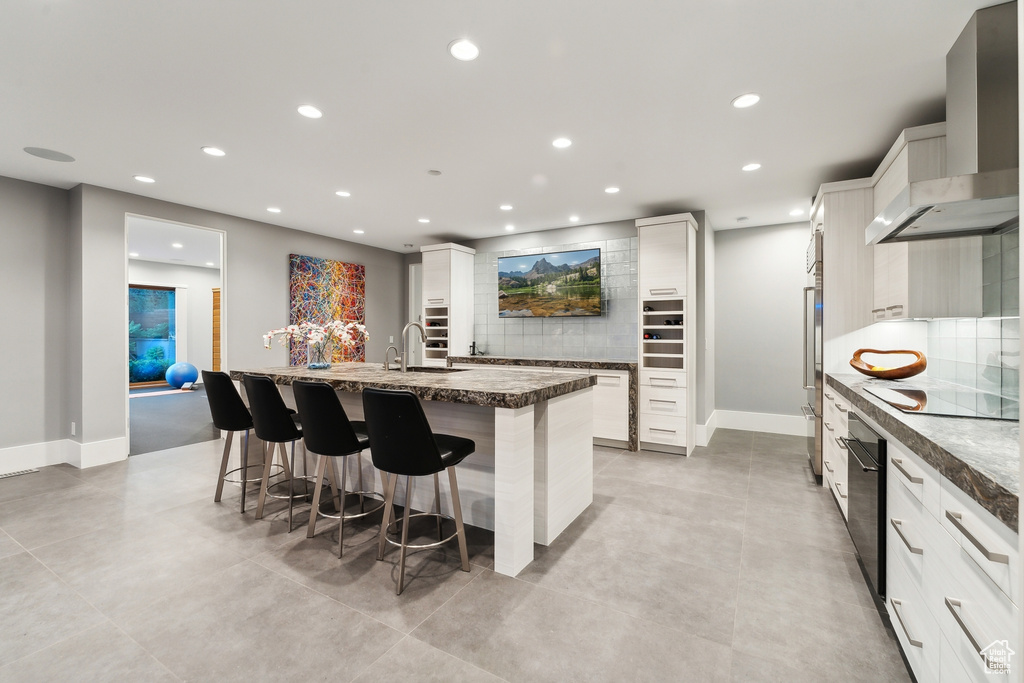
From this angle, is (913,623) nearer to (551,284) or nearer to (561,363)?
(561,363)

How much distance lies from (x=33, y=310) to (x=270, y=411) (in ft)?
11.4

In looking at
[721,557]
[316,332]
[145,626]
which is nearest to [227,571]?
[145,626]

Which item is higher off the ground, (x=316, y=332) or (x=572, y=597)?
(x=316, y=332)

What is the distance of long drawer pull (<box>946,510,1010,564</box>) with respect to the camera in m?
0.94

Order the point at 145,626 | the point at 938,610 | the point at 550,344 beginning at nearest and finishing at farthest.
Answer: the point at 938,610, the point at 145,626, the point at 550,344

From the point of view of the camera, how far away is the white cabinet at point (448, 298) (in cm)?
626

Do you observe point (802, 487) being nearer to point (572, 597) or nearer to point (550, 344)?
point (572, 597)

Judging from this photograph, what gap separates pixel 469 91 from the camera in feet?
8.39

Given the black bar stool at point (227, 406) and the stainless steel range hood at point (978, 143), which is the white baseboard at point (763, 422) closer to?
the stainless steel range hood at point (978, 143)

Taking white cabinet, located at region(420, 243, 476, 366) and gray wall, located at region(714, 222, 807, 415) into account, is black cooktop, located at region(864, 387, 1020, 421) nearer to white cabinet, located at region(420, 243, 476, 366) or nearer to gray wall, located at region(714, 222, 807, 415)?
gray wall, located at region(714, 222, 807, 415)

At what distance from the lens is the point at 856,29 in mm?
2023

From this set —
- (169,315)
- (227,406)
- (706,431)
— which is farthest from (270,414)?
(169,315)

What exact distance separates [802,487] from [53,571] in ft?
15.9

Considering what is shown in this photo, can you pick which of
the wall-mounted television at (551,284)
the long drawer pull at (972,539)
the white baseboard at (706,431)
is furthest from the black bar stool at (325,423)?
the white baseboard at (706,431)
